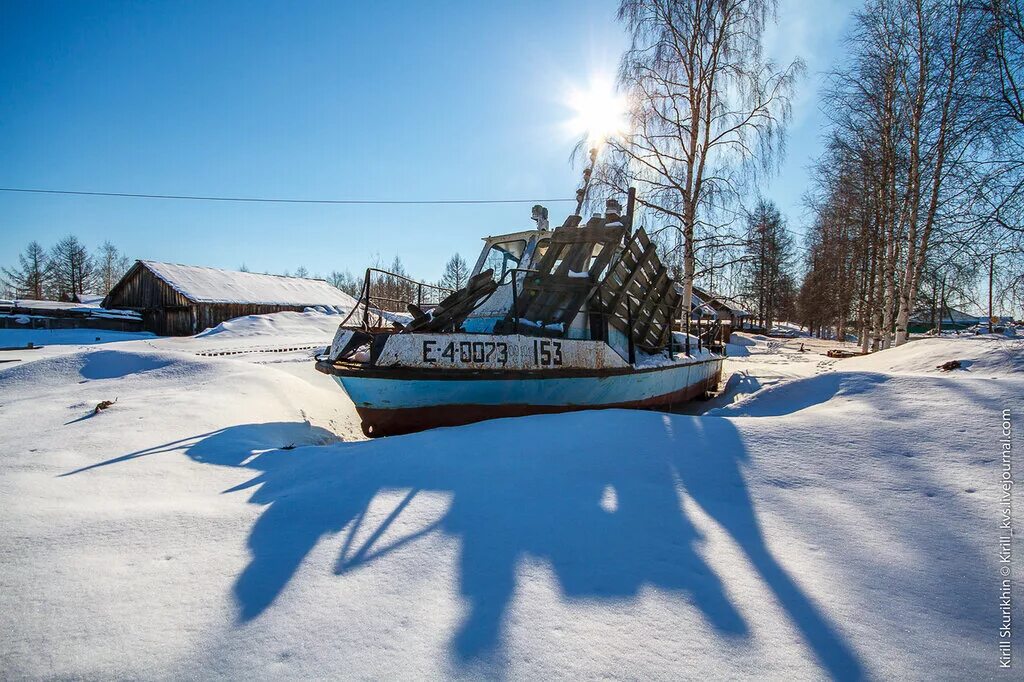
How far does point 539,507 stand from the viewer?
262 centimetres

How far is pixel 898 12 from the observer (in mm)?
12109

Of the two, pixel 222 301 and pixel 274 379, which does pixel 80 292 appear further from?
pixel 274 379

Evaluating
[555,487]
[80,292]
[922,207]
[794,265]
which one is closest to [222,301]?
[555,487]

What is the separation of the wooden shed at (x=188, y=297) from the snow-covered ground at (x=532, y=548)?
85.3 feet

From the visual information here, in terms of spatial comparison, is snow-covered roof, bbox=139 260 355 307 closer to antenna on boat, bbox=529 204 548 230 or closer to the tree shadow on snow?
antenna on boat, bbox=529 204 548 230

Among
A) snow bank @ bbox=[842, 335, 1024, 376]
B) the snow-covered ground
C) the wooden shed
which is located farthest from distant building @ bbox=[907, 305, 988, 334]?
the wooden shed

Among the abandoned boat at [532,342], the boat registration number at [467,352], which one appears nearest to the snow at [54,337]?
the abandoned boat at [532,342]

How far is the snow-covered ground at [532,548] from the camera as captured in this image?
1501mm

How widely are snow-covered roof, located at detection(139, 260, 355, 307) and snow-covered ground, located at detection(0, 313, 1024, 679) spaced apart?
2694 centimetres

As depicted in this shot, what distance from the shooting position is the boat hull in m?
5.08

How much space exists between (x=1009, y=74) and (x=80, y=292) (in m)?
68.3

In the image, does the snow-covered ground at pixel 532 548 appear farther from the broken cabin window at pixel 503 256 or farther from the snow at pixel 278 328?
the snow at pixel 278 328

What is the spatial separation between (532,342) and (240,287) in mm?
30958

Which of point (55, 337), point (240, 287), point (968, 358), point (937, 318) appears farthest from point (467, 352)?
point (937, 318)
